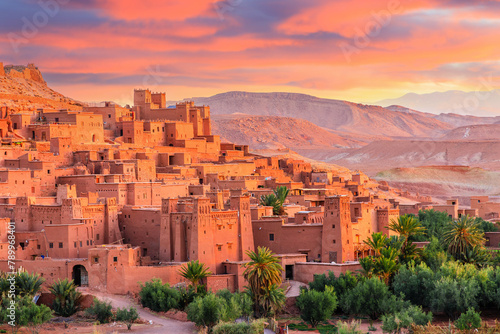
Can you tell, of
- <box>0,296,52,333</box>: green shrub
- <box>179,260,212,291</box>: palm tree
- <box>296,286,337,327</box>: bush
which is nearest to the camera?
<box>0,296,52,333</box>: green shrub

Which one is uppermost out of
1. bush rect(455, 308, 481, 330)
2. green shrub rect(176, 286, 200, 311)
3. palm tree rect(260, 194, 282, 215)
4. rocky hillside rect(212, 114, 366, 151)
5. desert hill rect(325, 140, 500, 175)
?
rocky hillside rect(212, 114, 366, 151)

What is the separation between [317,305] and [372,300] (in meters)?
2.27

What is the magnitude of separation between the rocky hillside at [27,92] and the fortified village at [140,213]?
608 centimetres

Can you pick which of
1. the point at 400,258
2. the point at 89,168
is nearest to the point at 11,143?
the point at 89,168

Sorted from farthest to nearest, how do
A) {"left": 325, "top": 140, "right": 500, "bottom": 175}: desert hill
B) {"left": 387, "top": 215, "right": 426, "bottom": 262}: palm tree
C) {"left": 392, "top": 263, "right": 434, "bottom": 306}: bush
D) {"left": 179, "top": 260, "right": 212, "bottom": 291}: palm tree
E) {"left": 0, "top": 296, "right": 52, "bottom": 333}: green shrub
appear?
{"left": 325, "top": 140, "right": 500, "bottom": 175}: desert hill, {"left": 387, "top": 215, "right": 426, "bottom": 262}: palm tree, {"left": 392, "top": 263, "right": 434, "bottom": 306}: bush, {"left": 179, "top": 260, "right": 212, "bottom": 291}: palm tree, {"left": 0, "top": 296, "right": 52, "bottom": 333}: green shrub

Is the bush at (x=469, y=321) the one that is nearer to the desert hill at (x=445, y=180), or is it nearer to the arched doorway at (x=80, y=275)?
the arched doorway at (x=80, y=275)

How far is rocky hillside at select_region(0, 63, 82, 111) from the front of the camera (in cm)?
5722

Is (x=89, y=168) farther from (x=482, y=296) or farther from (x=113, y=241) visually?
(x=482, y=296)

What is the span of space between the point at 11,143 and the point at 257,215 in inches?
597

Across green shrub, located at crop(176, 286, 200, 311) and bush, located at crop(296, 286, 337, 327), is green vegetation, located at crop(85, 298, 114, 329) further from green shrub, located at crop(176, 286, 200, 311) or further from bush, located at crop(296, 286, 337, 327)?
bush, located at crop(296, 286, 337, 327)

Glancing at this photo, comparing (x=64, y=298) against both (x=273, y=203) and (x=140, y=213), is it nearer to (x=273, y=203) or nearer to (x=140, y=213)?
(x=140, y=213)

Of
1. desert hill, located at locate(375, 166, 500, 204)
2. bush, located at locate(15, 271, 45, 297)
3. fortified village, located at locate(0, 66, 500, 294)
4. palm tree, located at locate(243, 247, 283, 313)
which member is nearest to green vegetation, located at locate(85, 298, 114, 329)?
fortified village, located at locate(0, 66, 500, 294)

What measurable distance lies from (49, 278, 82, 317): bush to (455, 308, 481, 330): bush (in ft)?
49.2

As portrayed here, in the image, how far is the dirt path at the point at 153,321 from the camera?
33.2 meters
